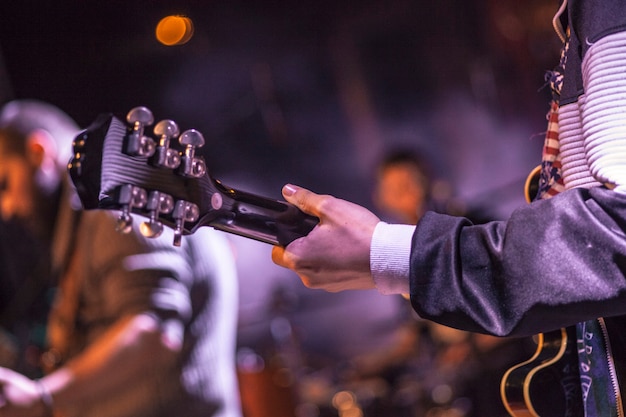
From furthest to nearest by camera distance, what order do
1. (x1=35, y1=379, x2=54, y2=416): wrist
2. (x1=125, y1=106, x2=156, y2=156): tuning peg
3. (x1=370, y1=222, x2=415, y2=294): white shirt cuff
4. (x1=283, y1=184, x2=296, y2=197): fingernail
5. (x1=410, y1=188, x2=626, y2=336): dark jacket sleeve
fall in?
(x1=35, y1=379, x2=54, y2=416): wrist < (x1=283, y1=184, x2=296, y2=197): fingernail < (x1=125, y1=106, x2=156, y2=156): tuning peg < (x1=370, y1=222, x2=415, y2=294): white shirt cuff < (x1=410, y1=188, x2=626, y2=336): dark jacket sleeve

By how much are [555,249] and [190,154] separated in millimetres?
714

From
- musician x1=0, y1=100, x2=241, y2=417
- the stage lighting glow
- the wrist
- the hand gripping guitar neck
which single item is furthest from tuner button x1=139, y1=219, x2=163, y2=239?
the stage lighting glow

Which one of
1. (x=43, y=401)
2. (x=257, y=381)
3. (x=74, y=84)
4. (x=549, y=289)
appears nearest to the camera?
(x=549, y=289)

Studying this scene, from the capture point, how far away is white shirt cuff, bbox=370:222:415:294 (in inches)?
51.1

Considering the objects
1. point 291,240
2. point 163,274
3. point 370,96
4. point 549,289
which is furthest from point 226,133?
point 549,289

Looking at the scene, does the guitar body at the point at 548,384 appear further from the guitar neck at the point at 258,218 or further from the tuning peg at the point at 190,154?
the tuning peg at the point at 190,154

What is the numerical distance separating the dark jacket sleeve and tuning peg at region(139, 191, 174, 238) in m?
0.49

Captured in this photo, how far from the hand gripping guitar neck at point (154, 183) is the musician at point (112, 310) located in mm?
819

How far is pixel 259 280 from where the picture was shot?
6.83m

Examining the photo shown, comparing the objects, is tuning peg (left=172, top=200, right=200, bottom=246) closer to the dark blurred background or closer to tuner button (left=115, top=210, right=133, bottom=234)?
tuner button (left=115, top=210, right=133, bottom=234)

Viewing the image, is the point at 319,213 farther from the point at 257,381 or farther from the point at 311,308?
the point at 311,308

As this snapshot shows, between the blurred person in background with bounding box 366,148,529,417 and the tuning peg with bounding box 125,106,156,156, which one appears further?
the blurred person in background with bounding box 366,148,529,417

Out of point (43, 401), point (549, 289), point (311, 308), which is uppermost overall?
point (549, 289)

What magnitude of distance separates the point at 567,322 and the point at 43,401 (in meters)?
1.55
